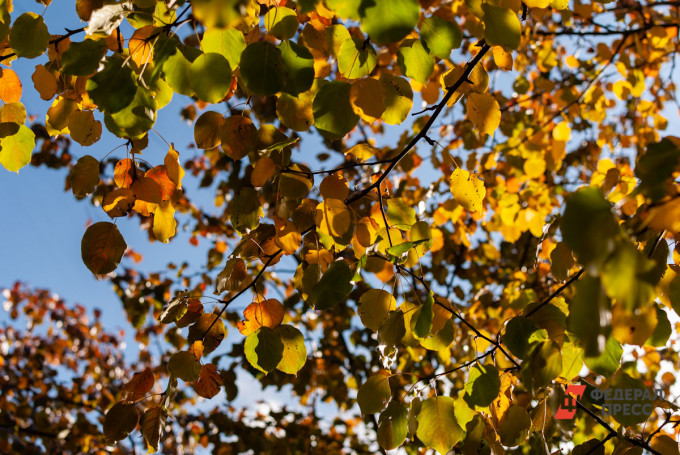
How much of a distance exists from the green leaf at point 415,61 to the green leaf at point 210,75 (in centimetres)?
33

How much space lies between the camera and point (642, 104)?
3.30m

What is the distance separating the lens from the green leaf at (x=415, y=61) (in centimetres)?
89

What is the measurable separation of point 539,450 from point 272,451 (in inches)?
79.9

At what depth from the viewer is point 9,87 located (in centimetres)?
95

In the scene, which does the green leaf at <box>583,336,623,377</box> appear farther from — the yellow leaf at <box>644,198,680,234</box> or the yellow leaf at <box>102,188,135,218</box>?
the yellow leaf at <box>102,188,135,218</box>

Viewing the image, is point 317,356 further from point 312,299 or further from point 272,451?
point 312,299

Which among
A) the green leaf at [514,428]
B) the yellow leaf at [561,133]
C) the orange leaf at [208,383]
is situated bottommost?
the green leaf at [514,428]

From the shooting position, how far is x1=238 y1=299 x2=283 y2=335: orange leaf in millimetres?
995

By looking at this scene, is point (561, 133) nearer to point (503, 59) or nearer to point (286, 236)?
point (503, 59)

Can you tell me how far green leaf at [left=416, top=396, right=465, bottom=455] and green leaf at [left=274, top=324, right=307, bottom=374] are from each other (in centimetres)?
26

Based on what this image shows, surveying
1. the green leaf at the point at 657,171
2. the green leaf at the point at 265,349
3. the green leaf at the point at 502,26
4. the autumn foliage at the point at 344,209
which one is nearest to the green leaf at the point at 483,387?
the autumn foliage at the point at 344,209

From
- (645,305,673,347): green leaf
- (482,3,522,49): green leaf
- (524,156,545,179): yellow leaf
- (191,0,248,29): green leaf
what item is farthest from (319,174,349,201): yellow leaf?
(524,156,545,179): yellow leaf

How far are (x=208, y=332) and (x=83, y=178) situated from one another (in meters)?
0.40

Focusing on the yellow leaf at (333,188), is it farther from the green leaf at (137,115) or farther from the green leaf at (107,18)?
the green leaf at (107,18)
